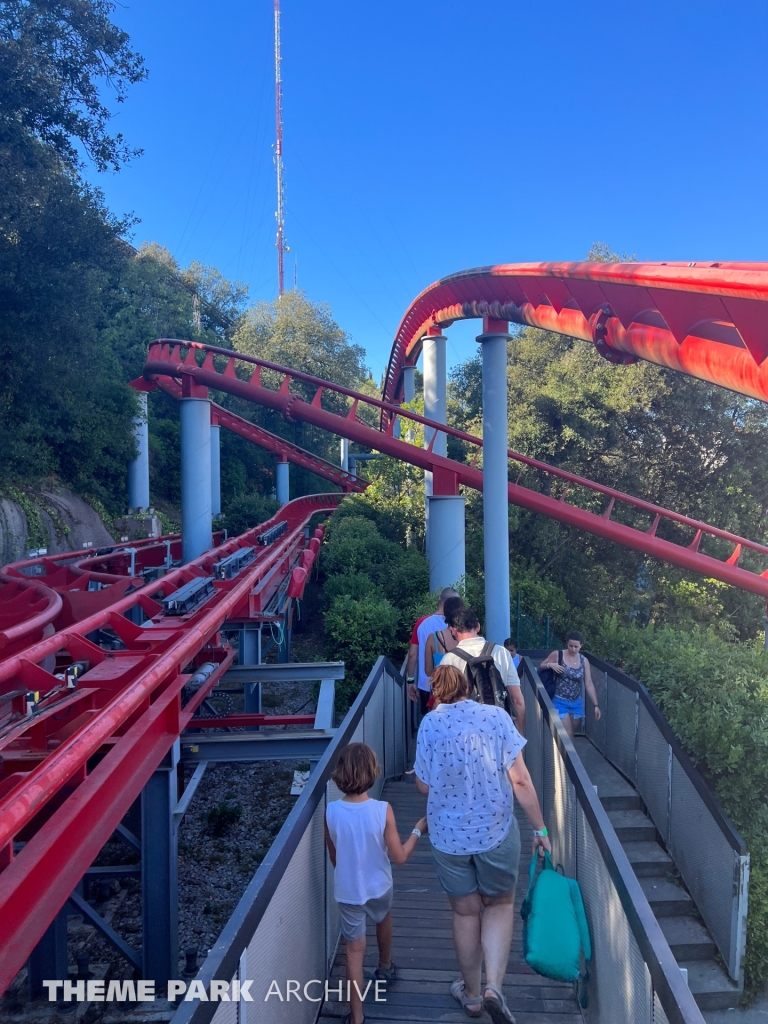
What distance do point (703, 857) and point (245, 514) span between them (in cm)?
2425

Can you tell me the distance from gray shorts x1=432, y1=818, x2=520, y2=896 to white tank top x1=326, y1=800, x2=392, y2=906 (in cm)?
27

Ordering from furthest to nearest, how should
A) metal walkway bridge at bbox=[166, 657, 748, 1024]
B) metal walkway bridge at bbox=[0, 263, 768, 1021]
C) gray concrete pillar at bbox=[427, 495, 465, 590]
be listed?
gray concrete pillar at bbox=[427, 495, 465, 590], metal walkway bridge at bbox=[0, 263, 768, 1021], metal walkway bridge at bbox=[166, 657, 748, 1024]

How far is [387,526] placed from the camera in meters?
19.2

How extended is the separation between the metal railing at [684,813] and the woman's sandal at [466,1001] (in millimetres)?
3135

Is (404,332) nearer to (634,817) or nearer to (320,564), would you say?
(320,564)

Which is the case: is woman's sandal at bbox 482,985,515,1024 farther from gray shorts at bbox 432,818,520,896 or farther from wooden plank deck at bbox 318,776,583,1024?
gray shorts at bbox 432,818,520,896

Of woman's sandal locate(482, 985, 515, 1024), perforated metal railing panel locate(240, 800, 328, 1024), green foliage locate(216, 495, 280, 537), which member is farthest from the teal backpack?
green foliage locate(216, 495, 280, 537)

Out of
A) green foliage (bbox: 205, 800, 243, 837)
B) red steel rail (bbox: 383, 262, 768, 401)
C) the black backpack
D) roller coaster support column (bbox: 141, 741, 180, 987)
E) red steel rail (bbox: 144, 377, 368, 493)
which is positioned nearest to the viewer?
the black backpack

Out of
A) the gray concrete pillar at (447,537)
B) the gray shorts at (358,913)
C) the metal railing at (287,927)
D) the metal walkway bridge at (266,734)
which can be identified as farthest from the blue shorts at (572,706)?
the gray concrete pillar at (447,537)

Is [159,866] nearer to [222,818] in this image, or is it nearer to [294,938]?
[294,938]

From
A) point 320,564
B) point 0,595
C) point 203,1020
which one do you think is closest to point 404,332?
point 320,564

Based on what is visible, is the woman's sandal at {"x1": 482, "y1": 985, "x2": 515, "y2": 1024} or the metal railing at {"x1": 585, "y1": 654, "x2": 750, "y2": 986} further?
the metal railing at {"x1": 585, "y1": 654, "x2": 750, "y2": 986}

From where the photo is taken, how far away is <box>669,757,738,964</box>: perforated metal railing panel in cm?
568

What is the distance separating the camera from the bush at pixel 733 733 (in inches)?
238
